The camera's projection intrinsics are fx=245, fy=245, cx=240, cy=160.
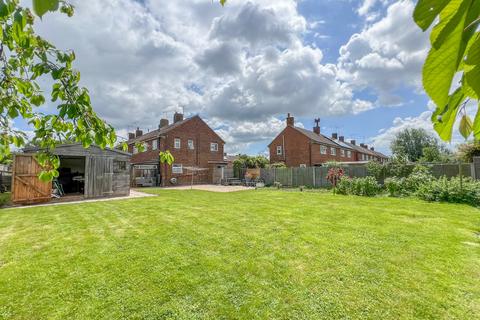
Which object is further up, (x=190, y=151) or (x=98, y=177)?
(x=190, y=151)

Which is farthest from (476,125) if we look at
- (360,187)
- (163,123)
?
(163,123)

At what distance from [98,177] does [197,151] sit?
1531 centimetres

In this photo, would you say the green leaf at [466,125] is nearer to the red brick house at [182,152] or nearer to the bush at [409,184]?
the bush at [409,184]

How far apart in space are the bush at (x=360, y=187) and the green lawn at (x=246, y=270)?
6928 mm

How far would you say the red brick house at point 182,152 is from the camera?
27500 millimetres

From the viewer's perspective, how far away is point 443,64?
421mm

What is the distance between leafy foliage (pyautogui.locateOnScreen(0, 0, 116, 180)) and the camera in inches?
75.0

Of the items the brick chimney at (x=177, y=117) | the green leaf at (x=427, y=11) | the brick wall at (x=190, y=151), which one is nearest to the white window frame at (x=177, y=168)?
the brick wall at (x=190, y=151)

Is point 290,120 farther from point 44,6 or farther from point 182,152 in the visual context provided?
point 44,6

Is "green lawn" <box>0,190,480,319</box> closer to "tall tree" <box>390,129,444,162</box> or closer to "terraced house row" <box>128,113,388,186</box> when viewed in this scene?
"terraced house row" <box>128,113,388,186</box>

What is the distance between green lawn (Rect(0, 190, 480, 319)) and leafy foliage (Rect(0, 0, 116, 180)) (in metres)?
2.19

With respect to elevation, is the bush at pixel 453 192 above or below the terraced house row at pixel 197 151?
below

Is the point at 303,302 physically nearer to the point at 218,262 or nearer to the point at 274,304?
the point at 274,304

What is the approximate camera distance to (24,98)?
2467mm
